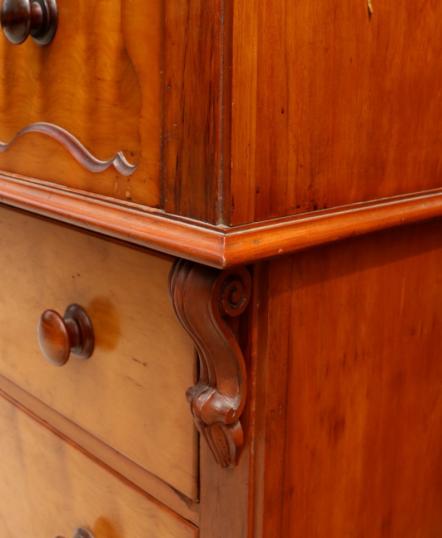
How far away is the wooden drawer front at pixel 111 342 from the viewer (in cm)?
57

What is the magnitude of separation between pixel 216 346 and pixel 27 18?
0.95ft

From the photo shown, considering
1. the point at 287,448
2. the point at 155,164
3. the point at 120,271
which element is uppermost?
the point at 155,164

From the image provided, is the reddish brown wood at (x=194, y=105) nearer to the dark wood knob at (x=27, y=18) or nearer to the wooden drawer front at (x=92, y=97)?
the wooden drawer front at (x=92, y=97)

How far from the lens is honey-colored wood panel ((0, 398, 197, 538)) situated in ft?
2.10

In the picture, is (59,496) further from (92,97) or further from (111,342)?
(92,97)

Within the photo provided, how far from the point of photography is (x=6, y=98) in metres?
0.63

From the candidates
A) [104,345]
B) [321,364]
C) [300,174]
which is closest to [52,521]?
[104,345]

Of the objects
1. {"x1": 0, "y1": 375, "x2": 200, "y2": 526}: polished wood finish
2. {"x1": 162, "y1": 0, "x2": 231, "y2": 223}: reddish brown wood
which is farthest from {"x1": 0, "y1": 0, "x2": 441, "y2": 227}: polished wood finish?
{"x1": 0, "y1": 375, "x2": 200, "y2": 526}: polished wood finish

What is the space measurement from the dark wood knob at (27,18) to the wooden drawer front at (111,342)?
0.56 feet

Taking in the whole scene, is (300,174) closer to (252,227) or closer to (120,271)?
(252,227)

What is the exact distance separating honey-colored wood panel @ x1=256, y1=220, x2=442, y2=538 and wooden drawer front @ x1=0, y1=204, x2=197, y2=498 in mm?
72

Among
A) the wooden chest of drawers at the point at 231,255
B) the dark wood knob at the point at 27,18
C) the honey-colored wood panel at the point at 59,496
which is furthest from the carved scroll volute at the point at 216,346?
the dark wood knob at the point at 27,18

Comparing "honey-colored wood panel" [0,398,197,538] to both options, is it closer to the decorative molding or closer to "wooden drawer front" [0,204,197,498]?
"wooden drawer front" [0,204,197,498]

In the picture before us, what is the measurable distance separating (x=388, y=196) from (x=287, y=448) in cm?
21
